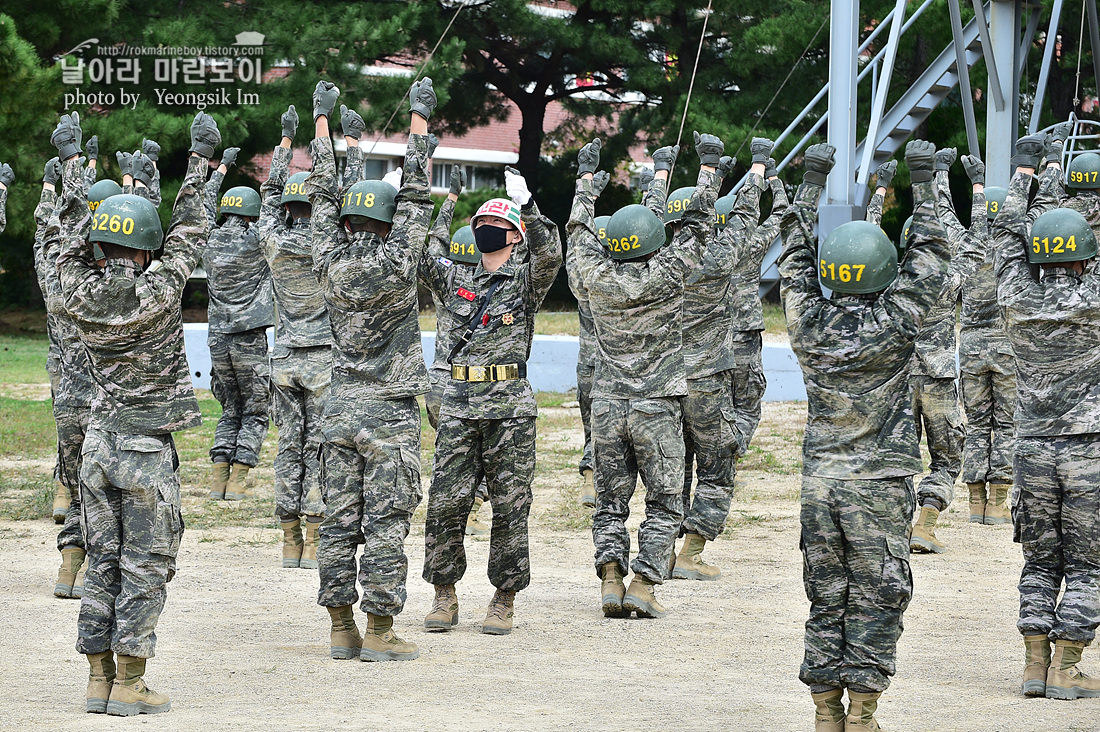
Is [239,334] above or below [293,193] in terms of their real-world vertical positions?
below

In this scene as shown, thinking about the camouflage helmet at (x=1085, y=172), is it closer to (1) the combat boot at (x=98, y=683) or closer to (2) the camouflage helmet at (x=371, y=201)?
(2) the camouflage helmet at (x=371, y=201)

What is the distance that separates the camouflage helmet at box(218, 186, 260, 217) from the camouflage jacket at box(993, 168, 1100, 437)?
6502 millimetres

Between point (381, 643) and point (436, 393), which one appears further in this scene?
point (436, 393)

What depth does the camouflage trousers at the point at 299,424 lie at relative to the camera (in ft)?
28.8

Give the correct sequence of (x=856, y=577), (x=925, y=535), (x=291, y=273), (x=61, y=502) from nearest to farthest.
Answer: (x=856, y=577)
(x=291, y=273)
(x=925, y=535)
(x=61, y=502)

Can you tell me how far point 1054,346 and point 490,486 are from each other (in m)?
2.98

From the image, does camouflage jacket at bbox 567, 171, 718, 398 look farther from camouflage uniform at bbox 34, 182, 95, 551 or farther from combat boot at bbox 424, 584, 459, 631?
camouflage uniform at bbox 34, 182, 95, 551

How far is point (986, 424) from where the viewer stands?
404 inches

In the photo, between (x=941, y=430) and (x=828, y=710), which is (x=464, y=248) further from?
(x=828, y=710)

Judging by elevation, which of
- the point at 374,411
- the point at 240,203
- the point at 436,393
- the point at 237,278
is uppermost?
the point at 240,203

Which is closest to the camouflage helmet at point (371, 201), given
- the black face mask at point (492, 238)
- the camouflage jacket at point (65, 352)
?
the black face mask at point (492, 238)

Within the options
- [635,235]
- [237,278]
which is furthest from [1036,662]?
[237,278]

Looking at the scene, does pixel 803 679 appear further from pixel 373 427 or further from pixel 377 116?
pixel 377 116

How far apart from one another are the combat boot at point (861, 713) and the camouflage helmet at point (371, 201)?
326 cm
